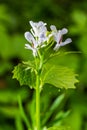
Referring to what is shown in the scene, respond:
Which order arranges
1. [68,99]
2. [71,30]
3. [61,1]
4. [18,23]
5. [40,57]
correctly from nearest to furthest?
[40,57]
[68,99]
[71,30]
[18,23]
[61,1]

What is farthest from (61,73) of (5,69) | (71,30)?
(71,30)

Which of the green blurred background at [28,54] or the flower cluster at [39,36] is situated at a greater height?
the green blurred background at [28,54]

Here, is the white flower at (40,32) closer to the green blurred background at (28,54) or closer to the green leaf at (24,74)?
the green leaf at (24,74)

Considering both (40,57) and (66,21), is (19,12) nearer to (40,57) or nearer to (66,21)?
(66,21)

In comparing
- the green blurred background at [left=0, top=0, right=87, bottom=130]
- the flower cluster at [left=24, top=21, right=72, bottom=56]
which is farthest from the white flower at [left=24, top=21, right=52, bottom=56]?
the green blurred background at [left=0, top=0, right=87, bottom=130]

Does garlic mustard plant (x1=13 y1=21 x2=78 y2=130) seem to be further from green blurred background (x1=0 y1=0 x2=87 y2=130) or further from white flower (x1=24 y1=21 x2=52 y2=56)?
green blurred background (x1=0 y1=0 x2=87 y2=130)

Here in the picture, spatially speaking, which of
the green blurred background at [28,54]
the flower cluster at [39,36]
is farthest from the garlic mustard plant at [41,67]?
the green blurred background at [28,54]
